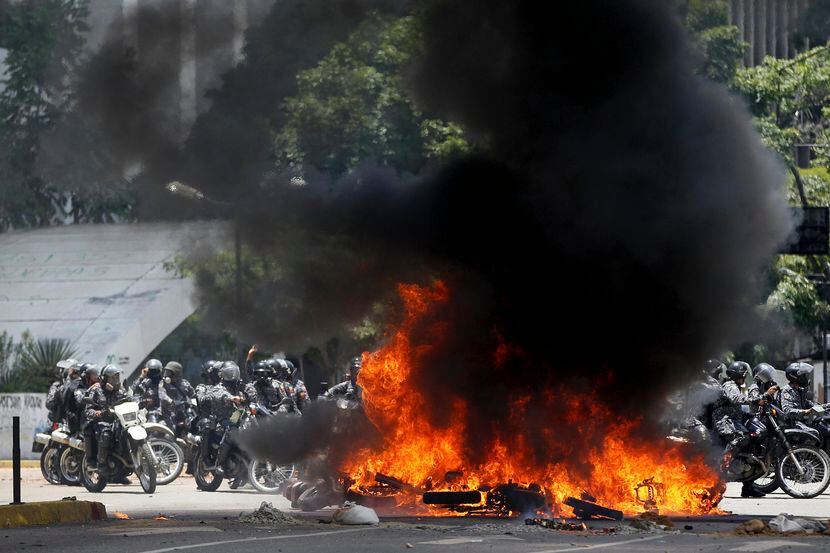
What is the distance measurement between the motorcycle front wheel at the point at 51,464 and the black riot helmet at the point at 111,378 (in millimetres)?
1090

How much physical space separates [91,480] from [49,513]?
5.54 meters

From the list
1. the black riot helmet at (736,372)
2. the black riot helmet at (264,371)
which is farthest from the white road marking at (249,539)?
the black riot helmet at (264,371)

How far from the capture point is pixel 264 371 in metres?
19.6

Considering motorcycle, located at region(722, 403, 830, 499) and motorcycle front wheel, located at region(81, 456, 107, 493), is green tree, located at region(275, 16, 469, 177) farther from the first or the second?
motorcycle, located at region(722, 403, 830, 499)

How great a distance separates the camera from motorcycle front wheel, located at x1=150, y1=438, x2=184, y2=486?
20.0 metres

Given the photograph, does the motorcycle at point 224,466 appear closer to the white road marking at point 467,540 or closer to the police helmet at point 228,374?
the police helmet at point 228,374

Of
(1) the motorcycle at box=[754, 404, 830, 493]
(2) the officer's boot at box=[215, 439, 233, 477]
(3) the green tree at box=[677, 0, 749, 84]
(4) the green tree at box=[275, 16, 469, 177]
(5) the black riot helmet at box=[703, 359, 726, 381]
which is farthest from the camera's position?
(3) the green tree at box=[677, 0, 749, 84]

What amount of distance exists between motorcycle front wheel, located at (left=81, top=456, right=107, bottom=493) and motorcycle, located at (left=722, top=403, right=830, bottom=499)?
734 cm

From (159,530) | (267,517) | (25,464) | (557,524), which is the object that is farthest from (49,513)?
(25,464)

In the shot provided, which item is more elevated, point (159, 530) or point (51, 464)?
point (51, 464)

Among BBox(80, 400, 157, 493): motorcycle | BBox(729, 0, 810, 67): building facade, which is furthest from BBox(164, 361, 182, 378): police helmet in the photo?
BBox(729, 0, 810, 67): building facade

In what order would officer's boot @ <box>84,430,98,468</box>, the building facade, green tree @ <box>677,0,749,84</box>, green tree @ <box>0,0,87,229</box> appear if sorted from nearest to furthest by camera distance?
green tree @ <box>0,0,87,229</box>
officer's boot @ <box>84,430,98,468</box>
green tree @ <box>677,0,749,84</box>
the building facade

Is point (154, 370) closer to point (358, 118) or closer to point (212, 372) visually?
point (212, 372)

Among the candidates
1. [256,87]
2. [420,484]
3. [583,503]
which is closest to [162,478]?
[256,87]
